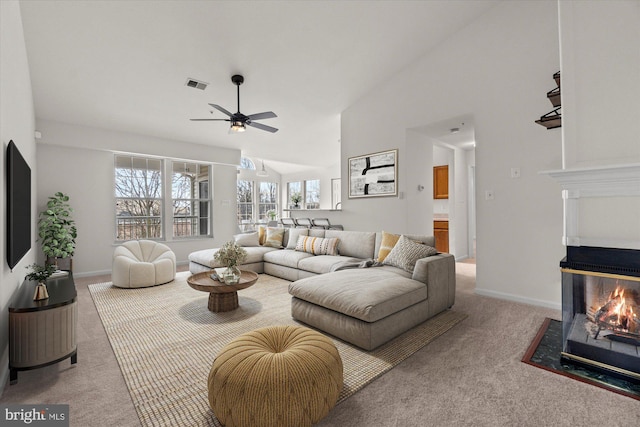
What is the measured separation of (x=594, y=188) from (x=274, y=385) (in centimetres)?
238

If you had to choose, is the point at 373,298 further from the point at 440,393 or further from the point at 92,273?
the point at 92,273

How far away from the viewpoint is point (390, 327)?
2.42 metres

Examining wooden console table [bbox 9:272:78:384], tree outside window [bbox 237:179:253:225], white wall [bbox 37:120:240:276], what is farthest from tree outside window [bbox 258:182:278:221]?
wooden console table [bbox 9:272:78:384]

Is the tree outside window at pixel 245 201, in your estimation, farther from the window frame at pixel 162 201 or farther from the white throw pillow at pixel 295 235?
the white throw pillow at pixel 295 235

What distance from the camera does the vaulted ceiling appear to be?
3328 mm

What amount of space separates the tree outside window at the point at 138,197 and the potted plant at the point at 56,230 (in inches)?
37.5

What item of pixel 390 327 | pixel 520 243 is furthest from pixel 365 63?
pixel 390 327

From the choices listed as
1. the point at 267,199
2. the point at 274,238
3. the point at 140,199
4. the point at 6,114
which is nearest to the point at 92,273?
the point at 140,199

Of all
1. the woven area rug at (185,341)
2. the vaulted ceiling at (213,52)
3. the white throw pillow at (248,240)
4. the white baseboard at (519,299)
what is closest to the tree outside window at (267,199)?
the white throw pillow at (248,240)

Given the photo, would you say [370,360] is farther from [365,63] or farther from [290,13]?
[365,63]

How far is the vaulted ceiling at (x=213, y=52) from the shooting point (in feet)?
10.9

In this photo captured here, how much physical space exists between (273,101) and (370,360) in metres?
4.55

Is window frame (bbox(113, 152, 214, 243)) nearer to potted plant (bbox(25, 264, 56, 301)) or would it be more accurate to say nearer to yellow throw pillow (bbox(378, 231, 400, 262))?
potted plant (bbox(25, 264, 56, 301))

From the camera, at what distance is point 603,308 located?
6.63 ft
